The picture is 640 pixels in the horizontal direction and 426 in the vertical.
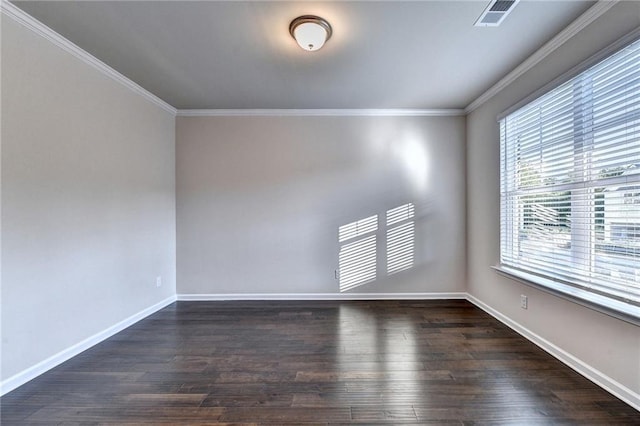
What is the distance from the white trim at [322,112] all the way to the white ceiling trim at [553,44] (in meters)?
0.57

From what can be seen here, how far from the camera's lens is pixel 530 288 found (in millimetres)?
2545

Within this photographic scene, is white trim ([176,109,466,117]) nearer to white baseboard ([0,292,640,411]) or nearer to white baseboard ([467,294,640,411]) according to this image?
white baseboard ([0,292,640,411])

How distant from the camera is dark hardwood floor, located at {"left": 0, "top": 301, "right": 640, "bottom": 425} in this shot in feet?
5.44

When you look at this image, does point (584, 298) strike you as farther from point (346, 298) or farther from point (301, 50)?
point (301, 50)

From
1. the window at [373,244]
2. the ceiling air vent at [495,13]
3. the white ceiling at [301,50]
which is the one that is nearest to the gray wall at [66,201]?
the white ceiling at [301,50]

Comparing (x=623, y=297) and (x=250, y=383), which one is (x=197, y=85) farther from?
(x=623, y=297)

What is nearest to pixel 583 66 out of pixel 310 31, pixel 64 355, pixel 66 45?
pixel 310 31

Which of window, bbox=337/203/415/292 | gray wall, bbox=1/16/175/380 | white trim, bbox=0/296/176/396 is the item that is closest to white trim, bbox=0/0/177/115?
gray wall, bbox=1/16/175/380

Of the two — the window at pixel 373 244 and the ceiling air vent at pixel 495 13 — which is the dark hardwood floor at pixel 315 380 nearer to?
the window at pixel 373 244

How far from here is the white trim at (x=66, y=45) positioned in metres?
1.87

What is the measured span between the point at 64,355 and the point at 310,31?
124 inches

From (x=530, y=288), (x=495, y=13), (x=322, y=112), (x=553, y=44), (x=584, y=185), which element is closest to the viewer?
(x=495, y=13)

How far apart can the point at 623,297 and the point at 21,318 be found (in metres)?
3.97

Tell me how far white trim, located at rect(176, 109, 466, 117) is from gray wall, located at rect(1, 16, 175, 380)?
0.73 metres
